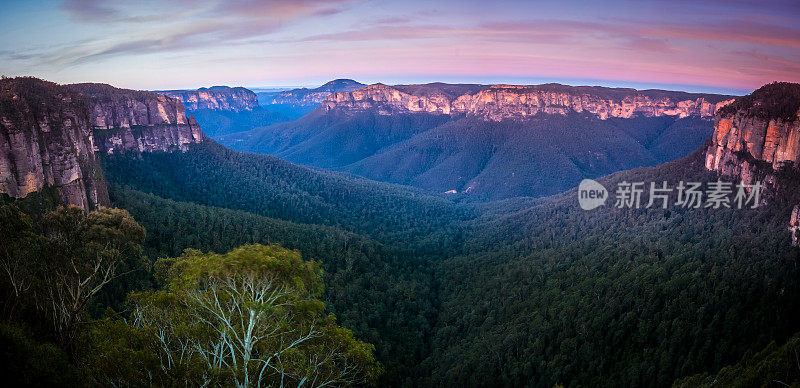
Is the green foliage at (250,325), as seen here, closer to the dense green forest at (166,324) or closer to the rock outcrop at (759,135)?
the dense green forest at (166,324)

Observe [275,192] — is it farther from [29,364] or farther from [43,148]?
[29,364]

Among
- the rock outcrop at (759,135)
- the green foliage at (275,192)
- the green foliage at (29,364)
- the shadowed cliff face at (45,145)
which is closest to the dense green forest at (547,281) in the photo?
the green foliage at (275,192)

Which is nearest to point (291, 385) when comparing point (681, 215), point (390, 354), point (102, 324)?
point (102, 324)

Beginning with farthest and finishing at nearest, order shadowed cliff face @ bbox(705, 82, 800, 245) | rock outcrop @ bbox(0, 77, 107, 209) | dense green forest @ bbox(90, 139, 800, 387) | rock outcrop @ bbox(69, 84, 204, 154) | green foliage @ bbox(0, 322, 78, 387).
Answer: rock outcrop @ bbox(69, 84, 204, 154), shadowed cliff face @ bbox(705, 82, 800, 245), rock outcrop @ bbox(0, 77, 107, 209), dense green forest @ bbox(90, 139, 800, 387), green foliage @ bbox(0, 322, 78, 387)

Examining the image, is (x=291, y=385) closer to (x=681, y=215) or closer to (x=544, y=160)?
(x=681, y=215)

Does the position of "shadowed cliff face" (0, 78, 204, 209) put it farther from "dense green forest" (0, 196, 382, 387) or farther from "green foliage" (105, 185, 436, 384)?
"dense green forest" (0, 196, 382, 387)

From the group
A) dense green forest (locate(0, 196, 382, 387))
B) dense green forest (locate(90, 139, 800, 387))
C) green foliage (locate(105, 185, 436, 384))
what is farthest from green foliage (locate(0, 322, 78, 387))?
green foliage (locate(105, 185, 436, 384))
